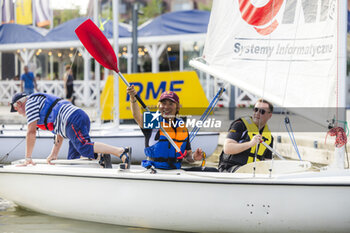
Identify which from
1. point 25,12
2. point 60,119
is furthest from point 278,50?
point 25,12

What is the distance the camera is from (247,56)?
253 inches

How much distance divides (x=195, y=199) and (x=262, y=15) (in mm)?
2200

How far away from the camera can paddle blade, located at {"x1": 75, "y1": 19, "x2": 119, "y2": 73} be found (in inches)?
245

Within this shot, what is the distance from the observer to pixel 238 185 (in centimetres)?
535

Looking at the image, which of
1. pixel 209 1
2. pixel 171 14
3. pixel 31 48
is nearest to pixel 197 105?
pixel 171 14

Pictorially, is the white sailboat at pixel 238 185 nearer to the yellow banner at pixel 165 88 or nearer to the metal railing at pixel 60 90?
the yellow banner at pixel 165 88

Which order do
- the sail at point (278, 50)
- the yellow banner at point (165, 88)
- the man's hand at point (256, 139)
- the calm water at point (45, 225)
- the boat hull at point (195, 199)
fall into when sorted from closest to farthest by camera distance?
the boat hull at point (195, 199) < the man's hand at point (256, 139) < the sail at point (278, 50) < the calm water at point (45, 225) < the yellow banner at point (165, 88)

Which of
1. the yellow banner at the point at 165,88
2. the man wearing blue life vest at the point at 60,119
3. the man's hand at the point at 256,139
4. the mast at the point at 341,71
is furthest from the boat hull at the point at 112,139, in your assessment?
the mast at the point at 341,71

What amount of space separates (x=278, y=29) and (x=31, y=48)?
19.2 meters

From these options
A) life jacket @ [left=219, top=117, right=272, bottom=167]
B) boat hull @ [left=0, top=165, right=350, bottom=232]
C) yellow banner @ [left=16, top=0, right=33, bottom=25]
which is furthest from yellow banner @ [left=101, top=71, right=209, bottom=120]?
yellow banner @ [left=16, top=0, right=33, bottom=25]

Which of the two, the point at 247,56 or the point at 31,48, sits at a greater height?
the point at 31,48

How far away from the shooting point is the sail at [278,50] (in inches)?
217

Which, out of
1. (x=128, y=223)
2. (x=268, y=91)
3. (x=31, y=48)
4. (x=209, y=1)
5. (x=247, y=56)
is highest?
(x=209, y=1)

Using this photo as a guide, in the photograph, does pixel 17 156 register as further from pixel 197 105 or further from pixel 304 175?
pixel 304 175
